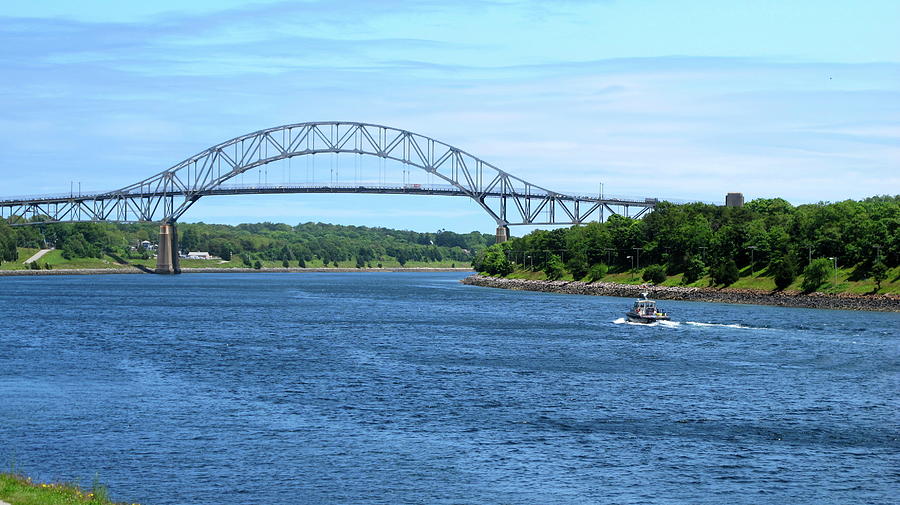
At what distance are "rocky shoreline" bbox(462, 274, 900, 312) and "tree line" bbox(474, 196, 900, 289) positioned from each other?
3318 mm

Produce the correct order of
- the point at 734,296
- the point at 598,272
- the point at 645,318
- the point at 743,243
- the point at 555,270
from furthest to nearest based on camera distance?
the point at 555,270 < the point at 598,272 < the point at 743,243 < the point at 734,296 < the point at 645,318

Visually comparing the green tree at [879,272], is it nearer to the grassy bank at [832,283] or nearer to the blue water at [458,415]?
the grassy bank at [832,283]

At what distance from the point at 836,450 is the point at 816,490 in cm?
605

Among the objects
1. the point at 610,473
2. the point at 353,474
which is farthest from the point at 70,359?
the point at 610,473

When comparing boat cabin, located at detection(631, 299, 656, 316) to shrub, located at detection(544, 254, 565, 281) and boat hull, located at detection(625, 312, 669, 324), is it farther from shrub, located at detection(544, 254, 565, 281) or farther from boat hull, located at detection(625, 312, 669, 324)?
shrub, located at detection(544, 254, 565, 281)

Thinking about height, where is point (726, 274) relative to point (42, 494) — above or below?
above

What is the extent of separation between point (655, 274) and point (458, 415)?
4707 inches

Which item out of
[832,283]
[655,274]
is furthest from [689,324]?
[655,274]

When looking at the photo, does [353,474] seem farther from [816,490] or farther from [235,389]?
[235,389]

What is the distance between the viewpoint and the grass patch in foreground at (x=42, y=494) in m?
24.3

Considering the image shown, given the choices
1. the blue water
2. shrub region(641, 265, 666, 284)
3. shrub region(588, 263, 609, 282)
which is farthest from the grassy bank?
the blue water

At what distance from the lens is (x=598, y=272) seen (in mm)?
181250

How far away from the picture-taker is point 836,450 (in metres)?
37.1

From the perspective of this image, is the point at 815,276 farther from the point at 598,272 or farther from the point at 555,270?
the point at 555,270
